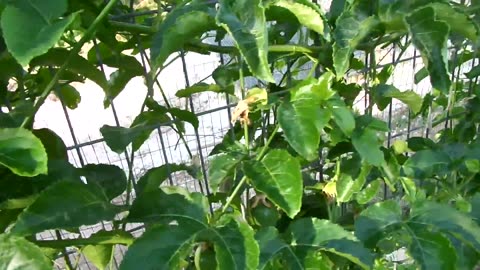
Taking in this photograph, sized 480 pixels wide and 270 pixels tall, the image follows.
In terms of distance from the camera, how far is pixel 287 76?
91 centimetres

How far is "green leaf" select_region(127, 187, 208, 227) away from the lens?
0.67 meters

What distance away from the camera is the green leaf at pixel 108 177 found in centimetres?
78

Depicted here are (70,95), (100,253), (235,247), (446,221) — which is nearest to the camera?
(235,247)

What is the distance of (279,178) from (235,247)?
89 millimetres

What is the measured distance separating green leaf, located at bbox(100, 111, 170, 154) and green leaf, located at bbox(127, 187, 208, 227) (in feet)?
0.40

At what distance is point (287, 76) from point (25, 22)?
46cm

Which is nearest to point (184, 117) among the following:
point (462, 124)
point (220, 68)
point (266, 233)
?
point (220, 68)

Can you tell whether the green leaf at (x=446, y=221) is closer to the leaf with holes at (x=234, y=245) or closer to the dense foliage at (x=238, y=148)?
the dense foliage at (x=238, y=148)

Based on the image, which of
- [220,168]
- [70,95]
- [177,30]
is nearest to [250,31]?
[177,30]

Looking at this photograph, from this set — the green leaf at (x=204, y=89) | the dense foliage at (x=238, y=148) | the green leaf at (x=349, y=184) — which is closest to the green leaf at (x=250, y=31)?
the dense foliage at (x=238, y=148)

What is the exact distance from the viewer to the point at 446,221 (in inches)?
29.5

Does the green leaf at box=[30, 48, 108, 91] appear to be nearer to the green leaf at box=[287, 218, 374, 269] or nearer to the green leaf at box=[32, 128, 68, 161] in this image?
the green leaf at box=[32, 128, 68, 161]

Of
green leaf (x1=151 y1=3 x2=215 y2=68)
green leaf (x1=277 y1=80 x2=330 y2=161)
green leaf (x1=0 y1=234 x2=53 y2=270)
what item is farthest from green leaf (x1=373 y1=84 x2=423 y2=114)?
green leaf (x1=0 y1=234 x2=53 y2=270)

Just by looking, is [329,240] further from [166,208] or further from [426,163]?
[426,163]
